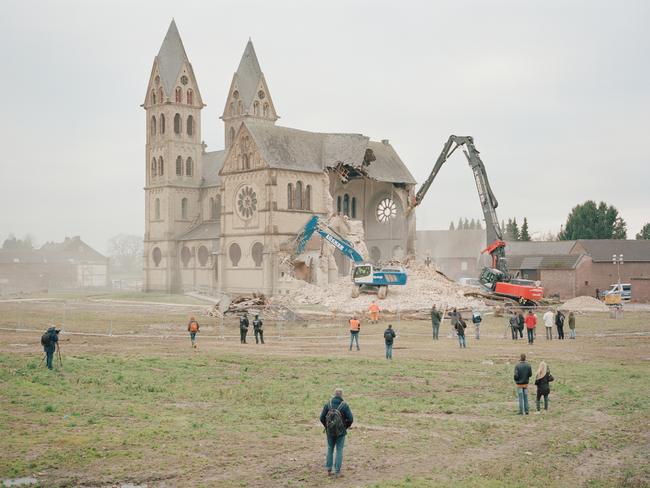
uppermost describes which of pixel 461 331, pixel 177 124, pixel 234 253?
pixel 177 124

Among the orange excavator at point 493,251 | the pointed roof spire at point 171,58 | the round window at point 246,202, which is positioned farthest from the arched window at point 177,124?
the orange excavator at point 493,251

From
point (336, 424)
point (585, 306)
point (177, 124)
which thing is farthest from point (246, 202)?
point (336, 424)

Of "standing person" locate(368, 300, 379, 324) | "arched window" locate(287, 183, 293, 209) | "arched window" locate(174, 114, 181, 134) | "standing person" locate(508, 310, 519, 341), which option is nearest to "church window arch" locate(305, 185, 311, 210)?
"arched window" locate(287, 183, 293, 209)

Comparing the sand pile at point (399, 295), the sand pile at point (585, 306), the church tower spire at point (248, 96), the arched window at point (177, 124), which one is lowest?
the sand pile at point (585, 306)

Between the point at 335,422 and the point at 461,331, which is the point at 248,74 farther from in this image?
the point at 335,422

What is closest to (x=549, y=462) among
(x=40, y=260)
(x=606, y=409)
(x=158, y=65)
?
(x=606, y=409)

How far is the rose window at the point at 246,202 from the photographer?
7481 centimetres

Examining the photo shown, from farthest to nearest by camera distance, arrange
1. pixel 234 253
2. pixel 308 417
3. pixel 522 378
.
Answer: pixel 234 253, pixel 308 417, pixel 522 378

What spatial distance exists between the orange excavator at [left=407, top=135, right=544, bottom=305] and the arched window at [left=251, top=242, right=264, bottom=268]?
1839 centimetres

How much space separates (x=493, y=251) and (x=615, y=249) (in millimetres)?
26286

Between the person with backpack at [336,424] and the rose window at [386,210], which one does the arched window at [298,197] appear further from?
the person with backpack at [336,424]

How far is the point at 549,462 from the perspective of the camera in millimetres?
17562

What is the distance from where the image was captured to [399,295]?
5903cm

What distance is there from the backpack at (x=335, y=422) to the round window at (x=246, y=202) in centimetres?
5887
